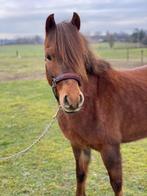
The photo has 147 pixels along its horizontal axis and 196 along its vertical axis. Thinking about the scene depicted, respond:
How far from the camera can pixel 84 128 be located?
325 centimetres

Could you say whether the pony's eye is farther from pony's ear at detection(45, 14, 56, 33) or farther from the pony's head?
pony's ear at detection(45, 14, 56, 33)

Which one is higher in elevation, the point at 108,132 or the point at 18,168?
the point at 108,132

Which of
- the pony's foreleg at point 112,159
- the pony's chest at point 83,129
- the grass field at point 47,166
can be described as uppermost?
the pony's chest at point 83,129

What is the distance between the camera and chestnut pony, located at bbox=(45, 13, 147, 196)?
2.78 m

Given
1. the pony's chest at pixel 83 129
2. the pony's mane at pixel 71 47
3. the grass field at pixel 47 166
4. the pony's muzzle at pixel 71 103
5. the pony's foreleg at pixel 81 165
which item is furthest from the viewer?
the grass field at pixel 47 166

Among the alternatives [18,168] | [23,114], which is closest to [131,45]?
[23,114]

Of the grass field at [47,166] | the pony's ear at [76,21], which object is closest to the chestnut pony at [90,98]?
the pony's ear at [76,21]

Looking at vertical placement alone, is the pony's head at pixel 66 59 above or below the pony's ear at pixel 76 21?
below

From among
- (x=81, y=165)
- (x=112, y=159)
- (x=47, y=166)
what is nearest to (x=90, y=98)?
(x=112, y=159)

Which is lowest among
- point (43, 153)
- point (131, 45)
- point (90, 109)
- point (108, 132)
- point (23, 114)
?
point (131, 45)

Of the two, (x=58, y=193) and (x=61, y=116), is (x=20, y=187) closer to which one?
(x=58, y=193)

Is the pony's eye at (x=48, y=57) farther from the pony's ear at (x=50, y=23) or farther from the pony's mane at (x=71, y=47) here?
the pony's ear at (x=50, y=23)

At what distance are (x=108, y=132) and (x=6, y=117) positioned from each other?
5373mm

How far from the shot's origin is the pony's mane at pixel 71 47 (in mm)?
2771
